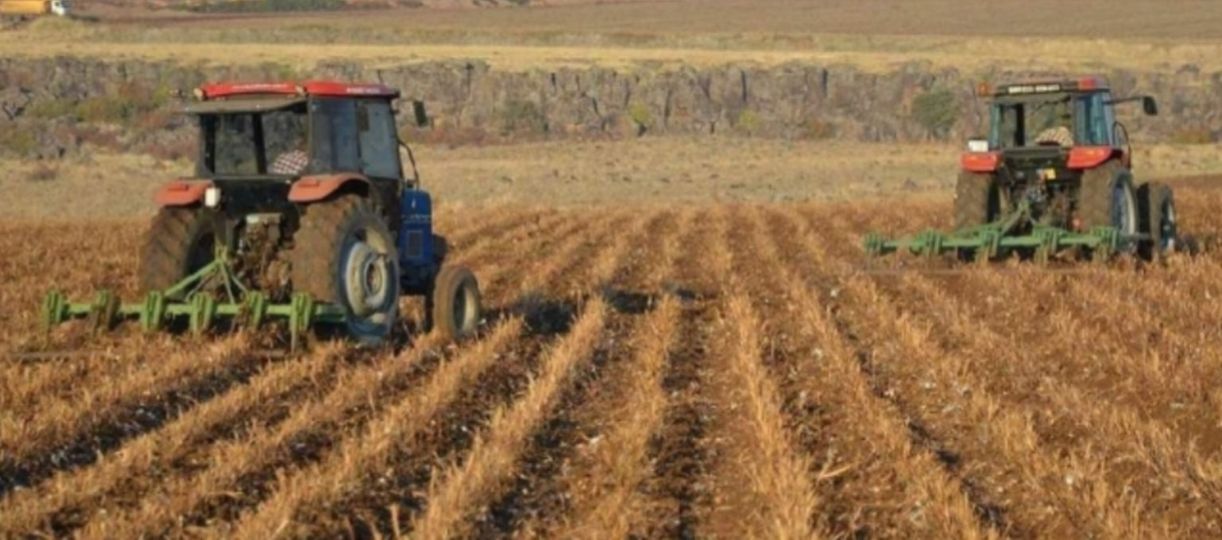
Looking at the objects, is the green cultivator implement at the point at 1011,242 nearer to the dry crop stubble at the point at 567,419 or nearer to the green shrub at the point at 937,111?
the dry crop stubble at the point at 567,419

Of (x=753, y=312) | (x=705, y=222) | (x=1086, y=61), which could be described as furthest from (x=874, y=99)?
(x=753, y=312)

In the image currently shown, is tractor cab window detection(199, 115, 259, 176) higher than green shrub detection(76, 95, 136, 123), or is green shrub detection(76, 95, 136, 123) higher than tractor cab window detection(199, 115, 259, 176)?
tractor cab window detection(199, 115, 259, 176)

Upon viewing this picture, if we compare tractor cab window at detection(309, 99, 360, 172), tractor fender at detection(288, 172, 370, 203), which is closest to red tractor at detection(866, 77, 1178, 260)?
tractor cab window at detection(309, 99, 360, 172)

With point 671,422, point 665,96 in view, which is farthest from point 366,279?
point 665,96

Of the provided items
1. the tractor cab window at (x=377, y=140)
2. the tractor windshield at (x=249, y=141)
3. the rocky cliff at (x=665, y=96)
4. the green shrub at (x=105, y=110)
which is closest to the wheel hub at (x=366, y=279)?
the tractor cab window at (x=377, y=140)

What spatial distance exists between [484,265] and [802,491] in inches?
473

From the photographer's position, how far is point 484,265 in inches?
778

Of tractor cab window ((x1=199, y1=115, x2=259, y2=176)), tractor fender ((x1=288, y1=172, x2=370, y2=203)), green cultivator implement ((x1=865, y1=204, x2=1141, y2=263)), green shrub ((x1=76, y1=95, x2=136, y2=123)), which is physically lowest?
green shrub ((x1=76, y1=95, x2=136, y2=123))

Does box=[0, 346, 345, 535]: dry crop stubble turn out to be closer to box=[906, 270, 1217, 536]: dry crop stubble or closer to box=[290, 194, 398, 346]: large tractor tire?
box=[290, 194, 398, 346]: large tractor tire

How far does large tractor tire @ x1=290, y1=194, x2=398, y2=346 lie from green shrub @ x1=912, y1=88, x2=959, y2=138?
142ft

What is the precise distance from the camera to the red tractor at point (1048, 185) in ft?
59.6

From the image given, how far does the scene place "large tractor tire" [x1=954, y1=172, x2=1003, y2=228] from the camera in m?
18.7

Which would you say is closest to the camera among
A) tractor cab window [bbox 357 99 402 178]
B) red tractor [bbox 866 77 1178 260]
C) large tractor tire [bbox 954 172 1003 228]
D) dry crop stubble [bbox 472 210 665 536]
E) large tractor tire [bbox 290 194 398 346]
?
dry crop stubble [bbox 472 210 665 536]

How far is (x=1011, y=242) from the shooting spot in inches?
707
